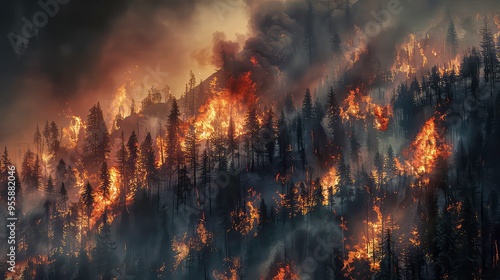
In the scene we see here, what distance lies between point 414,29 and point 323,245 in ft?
428

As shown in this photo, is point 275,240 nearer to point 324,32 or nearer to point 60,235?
point 60,235

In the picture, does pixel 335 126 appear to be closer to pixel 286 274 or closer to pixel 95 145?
pixel 286 274

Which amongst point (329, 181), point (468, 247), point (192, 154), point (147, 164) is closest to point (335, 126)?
point (329, 181)

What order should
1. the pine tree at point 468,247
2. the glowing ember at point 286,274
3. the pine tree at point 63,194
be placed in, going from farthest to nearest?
the pine tree at point 63,194, the glowing ember at point 286,274, the pine tree at point 468,247

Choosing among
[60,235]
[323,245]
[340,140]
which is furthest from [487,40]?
[60,235]

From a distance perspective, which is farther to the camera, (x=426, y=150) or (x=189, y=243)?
(x=426, y=150)

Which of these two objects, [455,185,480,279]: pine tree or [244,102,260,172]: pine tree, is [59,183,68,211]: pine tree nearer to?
[244,102,260,172]: pine tree

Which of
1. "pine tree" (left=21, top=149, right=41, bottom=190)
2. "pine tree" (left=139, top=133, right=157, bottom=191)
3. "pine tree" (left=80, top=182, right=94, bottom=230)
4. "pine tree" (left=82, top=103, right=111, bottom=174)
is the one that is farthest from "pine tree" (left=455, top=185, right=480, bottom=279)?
"pine tree" (left=21, top=149, right=41, bottom=190)

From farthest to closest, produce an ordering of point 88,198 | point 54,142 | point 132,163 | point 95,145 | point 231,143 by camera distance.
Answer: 1. point 54,142
2. point 95,145
3. point 132,163
4. point 231,143
5. point 88,198

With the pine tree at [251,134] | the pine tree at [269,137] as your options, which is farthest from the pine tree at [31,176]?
the pine tree at [269,137]

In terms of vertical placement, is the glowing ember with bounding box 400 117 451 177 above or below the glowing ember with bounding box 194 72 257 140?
below

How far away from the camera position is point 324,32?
178m

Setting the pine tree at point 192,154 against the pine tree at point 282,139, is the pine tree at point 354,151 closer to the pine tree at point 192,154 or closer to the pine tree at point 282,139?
the pine tree at point 282,139

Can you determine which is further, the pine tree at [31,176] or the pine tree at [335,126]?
the pine tree at [31,176]
